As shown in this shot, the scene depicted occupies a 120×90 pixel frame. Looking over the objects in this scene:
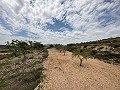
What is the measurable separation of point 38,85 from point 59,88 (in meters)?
2.86

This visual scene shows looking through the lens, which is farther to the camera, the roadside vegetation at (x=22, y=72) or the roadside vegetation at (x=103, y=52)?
the roadside vegetation at (x=103, y=52)

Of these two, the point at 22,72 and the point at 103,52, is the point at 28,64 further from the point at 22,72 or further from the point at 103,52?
the point at 103,52

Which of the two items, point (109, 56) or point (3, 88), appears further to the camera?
point (109, 56)

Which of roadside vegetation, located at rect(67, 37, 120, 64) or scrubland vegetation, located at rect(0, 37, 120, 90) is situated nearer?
scrubland vegetation, located at rect(0, 37, 120, 90)

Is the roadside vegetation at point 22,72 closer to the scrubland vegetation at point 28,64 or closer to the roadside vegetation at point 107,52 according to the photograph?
the scrubland vegetation at point 28,64

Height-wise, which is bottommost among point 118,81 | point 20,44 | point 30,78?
point 118,81

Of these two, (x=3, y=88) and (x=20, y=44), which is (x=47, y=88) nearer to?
(x=3, y=88)

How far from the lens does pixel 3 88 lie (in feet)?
61.2

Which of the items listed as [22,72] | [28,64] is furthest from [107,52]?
[22,72]

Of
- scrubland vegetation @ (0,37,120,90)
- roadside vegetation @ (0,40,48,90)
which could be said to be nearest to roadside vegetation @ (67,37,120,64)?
scrubland vegetation @ (0,37,120,90)

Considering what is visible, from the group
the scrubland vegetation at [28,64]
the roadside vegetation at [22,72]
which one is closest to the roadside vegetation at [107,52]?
the scrubland vegetation at [28,64]

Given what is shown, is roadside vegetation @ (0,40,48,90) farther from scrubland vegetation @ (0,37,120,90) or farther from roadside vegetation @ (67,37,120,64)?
roadside vegetation @ (67,37,120,64)

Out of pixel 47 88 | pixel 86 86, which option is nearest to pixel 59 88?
pixel 47 88

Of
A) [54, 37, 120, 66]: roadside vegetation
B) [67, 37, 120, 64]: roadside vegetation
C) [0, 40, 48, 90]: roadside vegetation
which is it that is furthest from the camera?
[67, 37, 120, 64]: roadside vegetation
